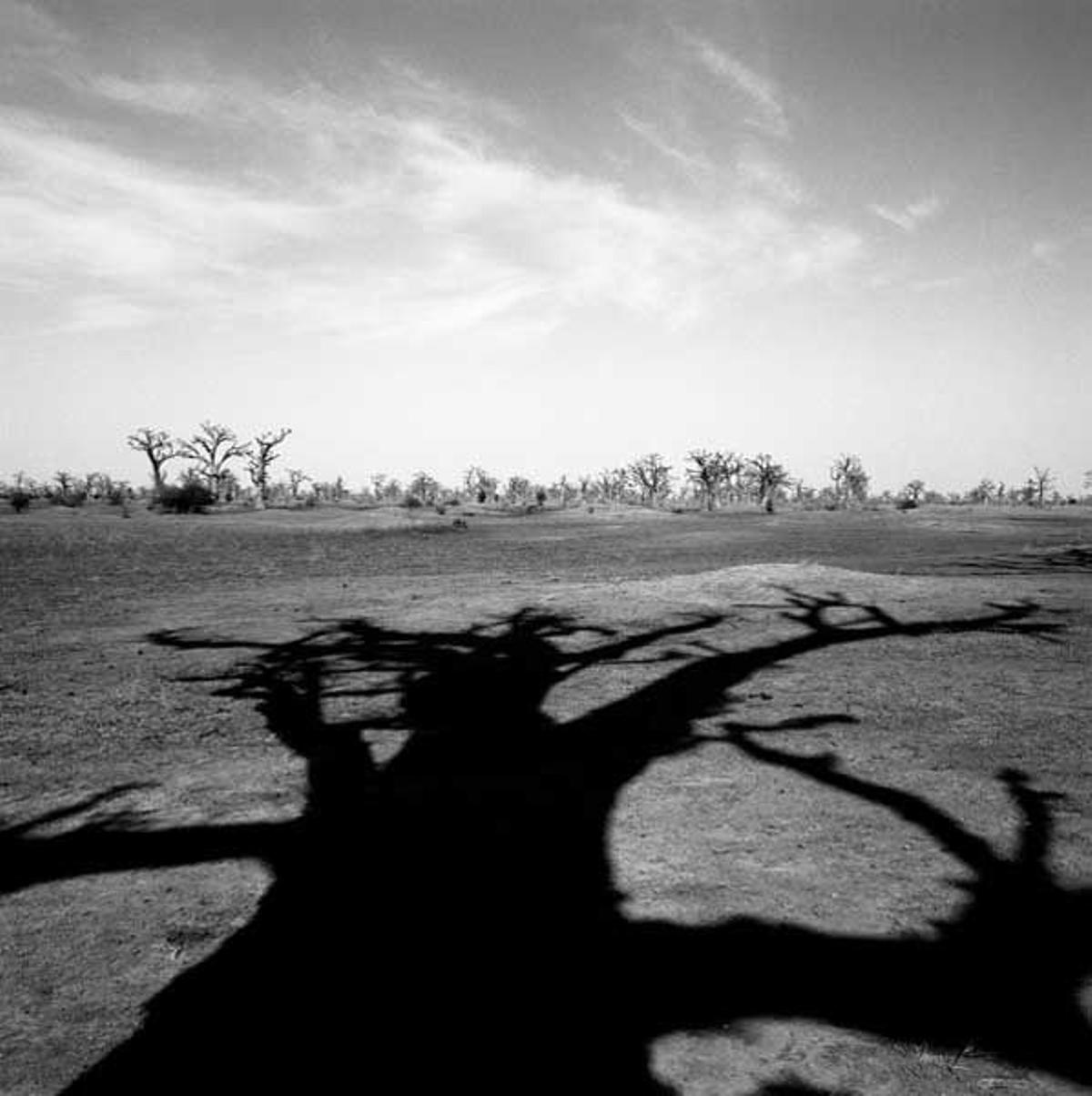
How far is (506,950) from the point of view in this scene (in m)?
2.87

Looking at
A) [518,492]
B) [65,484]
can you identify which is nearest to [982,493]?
[518,492]

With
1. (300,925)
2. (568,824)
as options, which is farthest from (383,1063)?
(568,824)

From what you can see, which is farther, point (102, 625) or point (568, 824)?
point (102, 625)

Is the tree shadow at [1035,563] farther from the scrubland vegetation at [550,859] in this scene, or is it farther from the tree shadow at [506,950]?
the tree shadow at [506,950]

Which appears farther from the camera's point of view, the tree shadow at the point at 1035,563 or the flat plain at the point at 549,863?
the tree shadow at the point at 1035,563

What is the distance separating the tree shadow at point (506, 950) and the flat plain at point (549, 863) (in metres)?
0.02

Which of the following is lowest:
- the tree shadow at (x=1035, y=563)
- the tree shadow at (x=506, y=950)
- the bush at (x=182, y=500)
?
the tree shadow at (x=506, y=950)

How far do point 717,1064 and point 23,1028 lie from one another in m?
2.37

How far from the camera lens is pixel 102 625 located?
9852 millimetres

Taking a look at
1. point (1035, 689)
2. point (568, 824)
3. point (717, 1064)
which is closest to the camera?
point (717, 1064)

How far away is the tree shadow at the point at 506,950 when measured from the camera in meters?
2.32

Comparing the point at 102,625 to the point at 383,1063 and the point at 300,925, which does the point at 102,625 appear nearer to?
the point at 300,925

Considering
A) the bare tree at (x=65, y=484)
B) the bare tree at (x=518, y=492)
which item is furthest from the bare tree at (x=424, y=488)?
the bare tree at (x=65, y=484)

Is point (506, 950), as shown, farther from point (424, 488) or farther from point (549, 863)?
point (424, 488)
